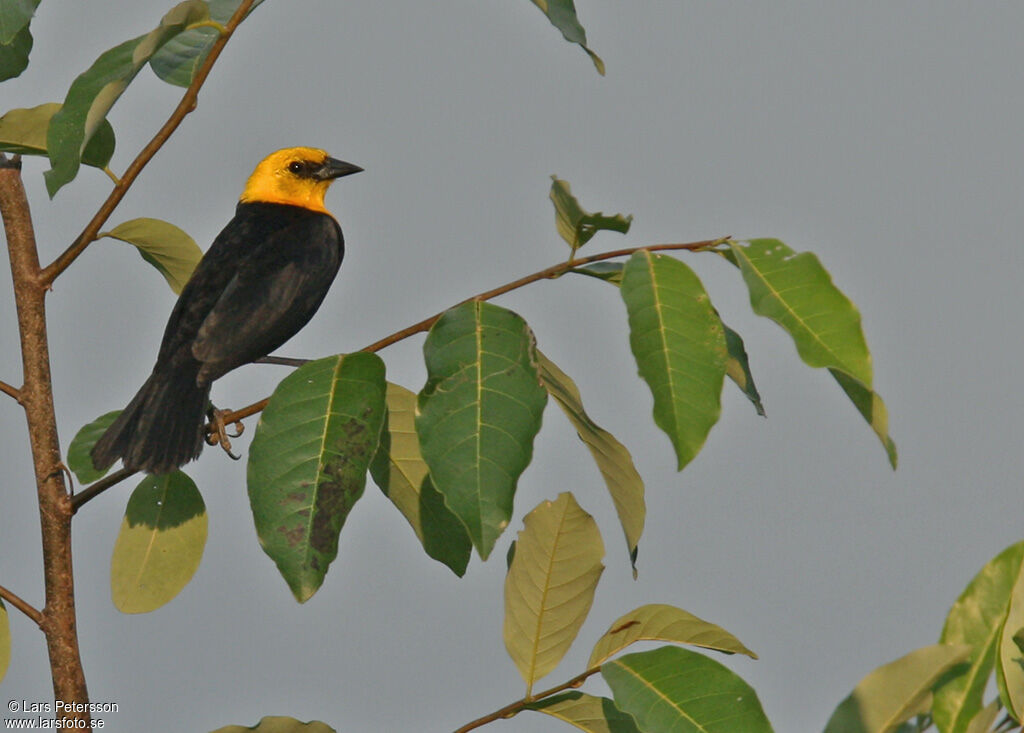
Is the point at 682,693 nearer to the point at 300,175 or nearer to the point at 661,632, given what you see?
the point at 661,632

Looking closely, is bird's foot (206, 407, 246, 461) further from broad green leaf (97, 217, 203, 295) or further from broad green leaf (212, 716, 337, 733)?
broad green leaf (212, 716, 337, 733)

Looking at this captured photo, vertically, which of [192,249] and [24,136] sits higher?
[24,136]

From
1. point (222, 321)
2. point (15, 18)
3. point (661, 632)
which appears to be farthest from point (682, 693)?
point (222, 321)

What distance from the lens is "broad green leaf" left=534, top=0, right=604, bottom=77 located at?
6.57 ft

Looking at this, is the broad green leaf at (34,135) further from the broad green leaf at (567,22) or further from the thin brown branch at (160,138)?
the broad green leaf at (567,22)

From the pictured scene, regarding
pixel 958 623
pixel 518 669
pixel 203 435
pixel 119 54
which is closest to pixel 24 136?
pixel 119 54

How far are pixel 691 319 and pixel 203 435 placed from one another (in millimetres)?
1414

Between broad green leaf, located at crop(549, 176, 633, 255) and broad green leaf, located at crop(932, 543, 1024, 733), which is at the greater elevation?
broad green leaf, located at crop(549, 176, 633, 255)

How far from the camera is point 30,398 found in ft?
7.30

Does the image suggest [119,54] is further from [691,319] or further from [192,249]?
[691,319]

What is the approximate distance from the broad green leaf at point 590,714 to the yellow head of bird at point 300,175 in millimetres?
2892

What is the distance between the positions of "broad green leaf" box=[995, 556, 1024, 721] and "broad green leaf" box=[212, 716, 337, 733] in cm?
107

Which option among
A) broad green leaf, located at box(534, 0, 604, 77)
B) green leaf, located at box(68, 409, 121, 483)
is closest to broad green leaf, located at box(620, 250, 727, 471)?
broad green leaf, located at box(534, 0, 604, 77)

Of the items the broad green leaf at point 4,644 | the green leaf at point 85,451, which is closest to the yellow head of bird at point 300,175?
the green leaf at point 85,451
